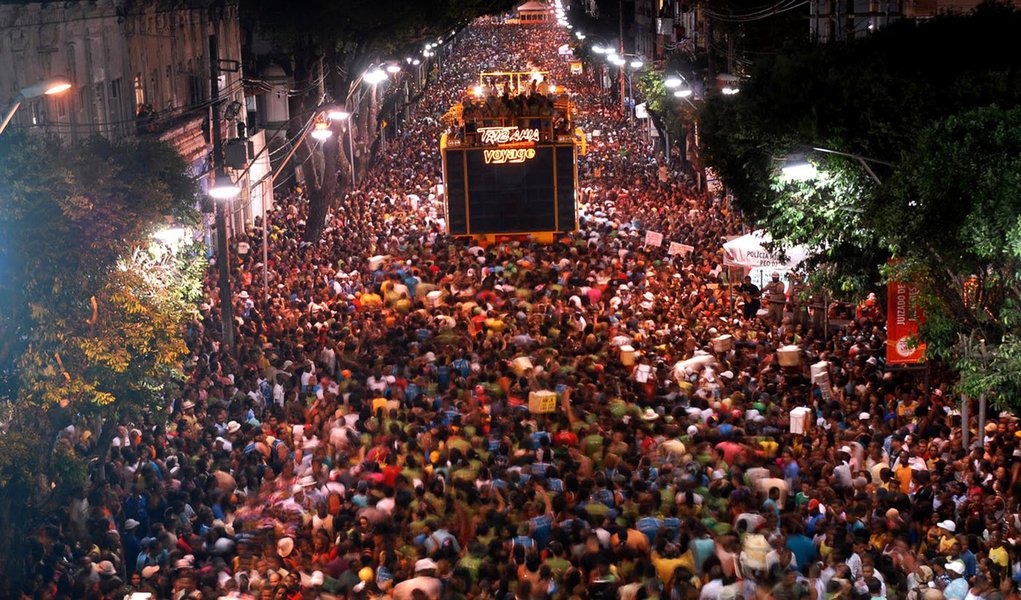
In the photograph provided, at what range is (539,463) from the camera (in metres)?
15.1

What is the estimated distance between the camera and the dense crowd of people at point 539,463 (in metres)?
12.6

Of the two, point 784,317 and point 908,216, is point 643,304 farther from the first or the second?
point 908,216

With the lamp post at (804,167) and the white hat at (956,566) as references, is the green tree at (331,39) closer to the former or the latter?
the lamp post at (804,167)

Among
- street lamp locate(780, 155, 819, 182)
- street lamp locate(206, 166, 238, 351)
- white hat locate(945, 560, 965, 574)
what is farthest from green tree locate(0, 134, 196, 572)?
white hat locate(945, 560, 965, 574)

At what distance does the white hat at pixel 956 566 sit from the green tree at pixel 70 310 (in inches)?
333

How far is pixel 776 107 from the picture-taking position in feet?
61.5

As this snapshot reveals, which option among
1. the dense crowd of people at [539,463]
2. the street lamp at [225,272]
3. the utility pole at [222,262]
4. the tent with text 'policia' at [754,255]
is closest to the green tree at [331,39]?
the dense crowd of people at [539,463]

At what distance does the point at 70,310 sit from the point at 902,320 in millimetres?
9445

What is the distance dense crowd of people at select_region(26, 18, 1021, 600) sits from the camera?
12.6 metres

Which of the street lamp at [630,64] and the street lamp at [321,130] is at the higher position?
the street lamp at [630,64]

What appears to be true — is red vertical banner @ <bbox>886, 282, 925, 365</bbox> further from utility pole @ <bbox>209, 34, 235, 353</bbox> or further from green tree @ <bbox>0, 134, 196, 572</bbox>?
utility pole @ <bbox>209, 34, 235, 353</bbox>

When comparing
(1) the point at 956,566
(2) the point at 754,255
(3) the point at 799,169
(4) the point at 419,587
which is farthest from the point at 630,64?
(4) the point at 419,587

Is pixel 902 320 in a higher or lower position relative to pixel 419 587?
higher

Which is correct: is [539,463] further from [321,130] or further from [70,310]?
[321,130]
